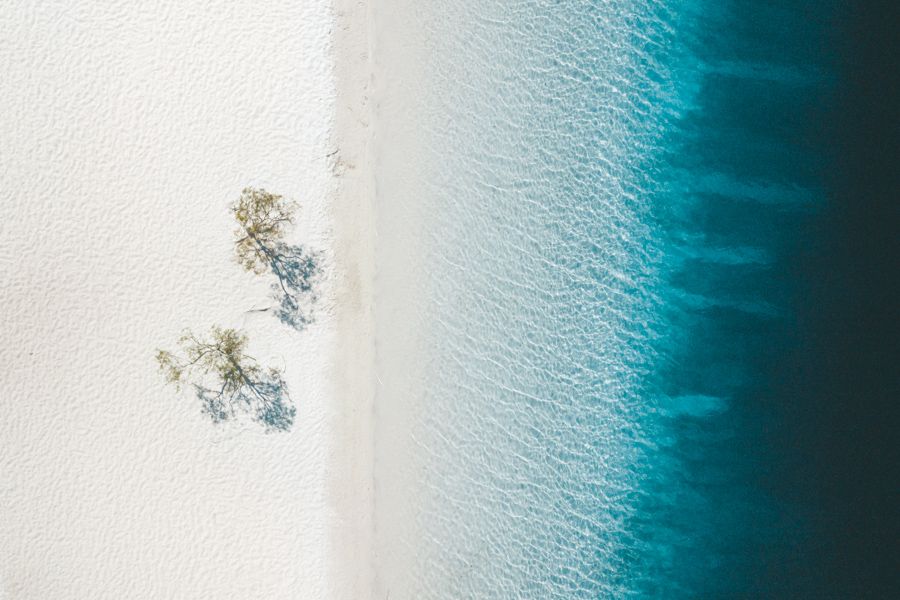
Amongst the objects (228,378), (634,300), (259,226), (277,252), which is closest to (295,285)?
(277,252)

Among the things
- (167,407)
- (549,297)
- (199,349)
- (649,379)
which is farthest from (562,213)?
(167,407)

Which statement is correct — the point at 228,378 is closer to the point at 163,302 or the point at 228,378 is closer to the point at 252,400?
the point at 252,400

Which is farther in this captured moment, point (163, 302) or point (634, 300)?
point (163, 302)

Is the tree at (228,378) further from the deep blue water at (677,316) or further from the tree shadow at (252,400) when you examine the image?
the deep blue water at (677,316)

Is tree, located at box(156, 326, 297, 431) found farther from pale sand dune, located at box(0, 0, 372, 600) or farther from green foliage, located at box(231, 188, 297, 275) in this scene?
green foliage, located at box(231, 188, 297, 275)

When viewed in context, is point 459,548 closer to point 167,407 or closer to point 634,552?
point 634,552

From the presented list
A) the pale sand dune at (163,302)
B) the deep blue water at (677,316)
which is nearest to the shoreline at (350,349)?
the pale sand dune at (163,302)
